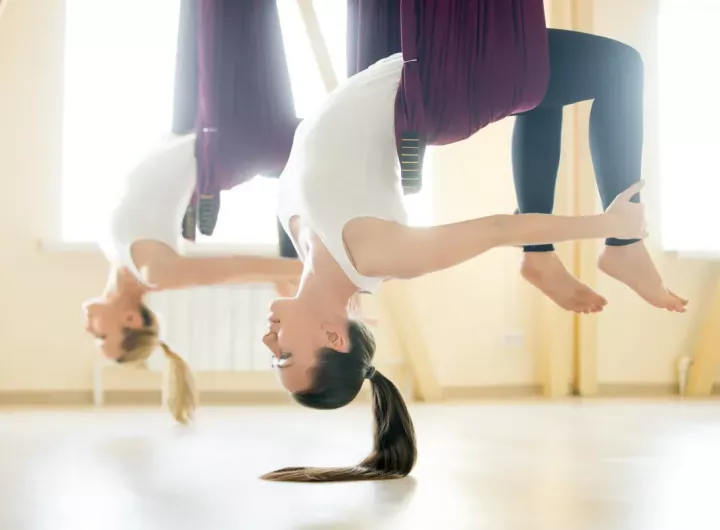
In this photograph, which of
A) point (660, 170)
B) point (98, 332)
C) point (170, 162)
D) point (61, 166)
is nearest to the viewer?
point (170, 162)

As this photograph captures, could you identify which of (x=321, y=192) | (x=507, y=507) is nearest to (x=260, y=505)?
(x=507, y=507)

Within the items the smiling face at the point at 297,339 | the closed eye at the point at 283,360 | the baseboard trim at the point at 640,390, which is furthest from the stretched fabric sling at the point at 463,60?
the baseboard trim at the point at 640,390

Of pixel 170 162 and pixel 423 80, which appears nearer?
pixel 423 80

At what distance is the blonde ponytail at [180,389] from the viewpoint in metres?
3.53

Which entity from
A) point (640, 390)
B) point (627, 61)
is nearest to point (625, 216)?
point (627, 61)

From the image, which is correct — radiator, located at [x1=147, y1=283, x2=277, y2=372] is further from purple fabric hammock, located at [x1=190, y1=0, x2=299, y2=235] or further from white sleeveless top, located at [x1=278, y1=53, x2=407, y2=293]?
white sleeveless top, located at [x1=278, y1=53, x2=407, y2=293]

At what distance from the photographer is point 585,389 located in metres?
4.80

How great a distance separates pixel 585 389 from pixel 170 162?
2932mm

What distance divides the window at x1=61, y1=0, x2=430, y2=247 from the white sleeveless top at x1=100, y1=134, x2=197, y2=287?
1715mm

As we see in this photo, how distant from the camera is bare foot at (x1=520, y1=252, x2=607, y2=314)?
2324 mm

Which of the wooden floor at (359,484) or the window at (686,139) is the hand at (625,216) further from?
the window at (686,139)

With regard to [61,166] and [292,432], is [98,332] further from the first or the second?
[61,166]

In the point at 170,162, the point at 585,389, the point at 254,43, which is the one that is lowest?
the point at 585,389

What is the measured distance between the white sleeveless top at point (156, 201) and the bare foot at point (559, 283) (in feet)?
4.05
